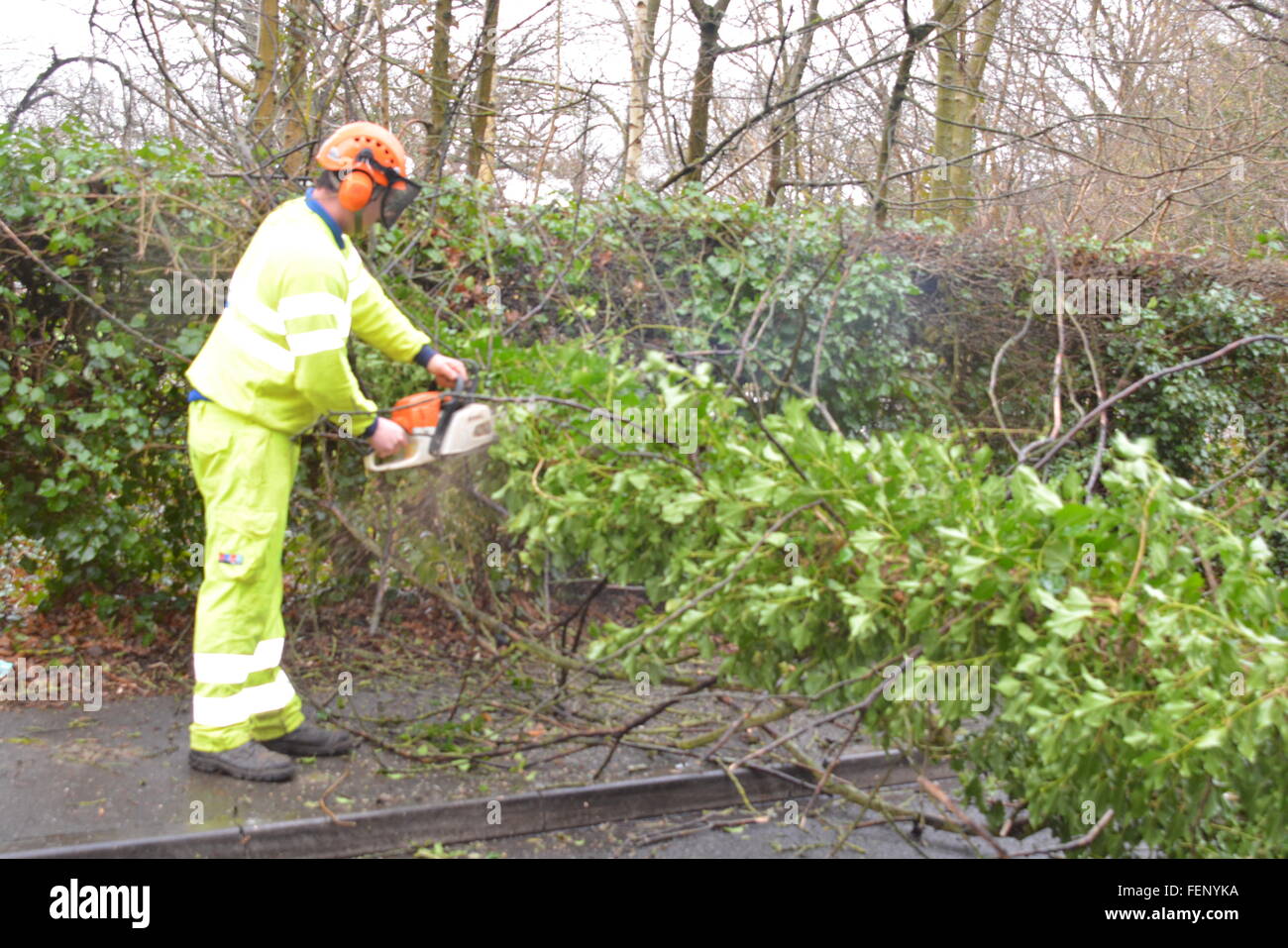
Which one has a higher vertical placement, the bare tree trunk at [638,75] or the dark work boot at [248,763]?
the bare tree trunk at [638,75]

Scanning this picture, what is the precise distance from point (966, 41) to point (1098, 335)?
7856mm

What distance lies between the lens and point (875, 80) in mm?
13000

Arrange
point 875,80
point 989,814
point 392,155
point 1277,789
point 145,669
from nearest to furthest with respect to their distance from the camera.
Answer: point 1277,789, point 989,814, point 392,155, point 145,669, point 875,80

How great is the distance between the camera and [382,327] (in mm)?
4227

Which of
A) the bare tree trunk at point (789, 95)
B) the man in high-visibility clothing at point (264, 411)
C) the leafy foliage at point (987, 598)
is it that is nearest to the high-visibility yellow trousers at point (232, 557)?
the man in high-visibility clothing at point (264, 411)

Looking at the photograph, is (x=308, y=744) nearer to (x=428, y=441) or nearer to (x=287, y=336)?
(x=428, y=441)

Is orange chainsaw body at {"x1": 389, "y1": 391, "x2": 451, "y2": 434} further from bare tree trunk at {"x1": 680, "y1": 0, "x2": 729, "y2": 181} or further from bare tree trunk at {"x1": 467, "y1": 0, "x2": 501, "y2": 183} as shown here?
bare tree trunk at {"x1": 680, "y1": 0, "x2": 729, "y2": 181}

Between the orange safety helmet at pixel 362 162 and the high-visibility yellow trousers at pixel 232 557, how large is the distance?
38.2 inches

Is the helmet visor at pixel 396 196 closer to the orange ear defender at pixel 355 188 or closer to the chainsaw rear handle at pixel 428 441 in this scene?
the orange ear defender at pixel 355 188

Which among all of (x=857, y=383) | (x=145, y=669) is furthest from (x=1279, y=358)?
(x=145, y=669)

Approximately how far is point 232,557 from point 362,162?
1.58 m

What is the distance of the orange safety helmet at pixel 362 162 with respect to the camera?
405 cm

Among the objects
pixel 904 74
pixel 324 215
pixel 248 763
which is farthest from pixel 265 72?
pixel 248 763
